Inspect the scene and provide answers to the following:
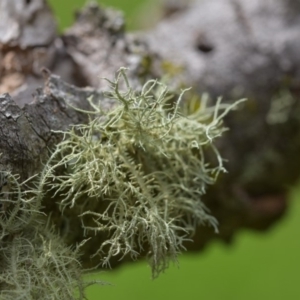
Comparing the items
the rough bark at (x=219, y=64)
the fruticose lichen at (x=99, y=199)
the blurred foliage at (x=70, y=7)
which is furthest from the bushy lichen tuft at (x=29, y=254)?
the blurred foliage at (x=70, y=7)

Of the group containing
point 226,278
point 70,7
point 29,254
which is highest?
point 70,7

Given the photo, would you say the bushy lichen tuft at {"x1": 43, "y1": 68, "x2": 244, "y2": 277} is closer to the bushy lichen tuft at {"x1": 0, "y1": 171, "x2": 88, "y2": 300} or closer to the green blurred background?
the bushy lichen tuft at {"x1": 0, "y1": 171, "x2": 88, "y2": 300}

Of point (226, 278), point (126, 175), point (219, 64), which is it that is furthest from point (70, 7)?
point (126, 175)

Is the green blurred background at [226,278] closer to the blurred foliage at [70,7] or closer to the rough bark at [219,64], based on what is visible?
the blurred foliage at [70,7]

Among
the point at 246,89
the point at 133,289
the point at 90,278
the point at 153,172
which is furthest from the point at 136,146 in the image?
the point at 133,289

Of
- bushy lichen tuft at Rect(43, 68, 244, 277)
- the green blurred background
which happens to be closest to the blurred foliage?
the green blurred background

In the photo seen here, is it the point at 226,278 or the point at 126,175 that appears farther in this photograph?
the point at 226,278

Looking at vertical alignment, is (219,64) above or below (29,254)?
above

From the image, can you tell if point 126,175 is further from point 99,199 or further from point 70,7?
point 70,7
